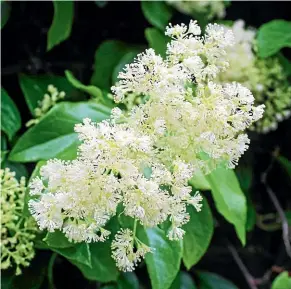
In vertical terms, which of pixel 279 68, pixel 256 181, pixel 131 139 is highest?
pixel 131 139

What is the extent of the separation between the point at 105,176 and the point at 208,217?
33cm

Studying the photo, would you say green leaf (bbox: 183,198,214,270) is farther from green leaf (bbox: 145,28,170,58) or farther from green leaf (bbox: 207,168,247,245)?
green leaf (bbox: 145,28,170,58)

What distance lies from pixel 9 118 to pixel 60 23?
18 centimetres

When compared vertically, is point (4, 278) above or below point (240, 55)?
below

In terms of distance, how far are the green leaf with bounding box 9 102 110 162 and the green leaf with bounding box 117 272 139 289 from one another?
23 cm

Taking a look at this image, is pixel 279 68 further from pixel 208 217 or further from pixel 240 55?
pixel 208 217

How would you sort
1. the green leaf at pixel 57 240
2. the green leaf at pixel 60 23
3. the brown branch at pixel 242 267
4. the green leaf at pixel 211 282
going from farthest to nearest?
1. the brown branch at pixel 242 267
2. the green leaf at pixel 211 282
3. the green leaf at pixel 60 23
4. the green leaf at pixel 57 240

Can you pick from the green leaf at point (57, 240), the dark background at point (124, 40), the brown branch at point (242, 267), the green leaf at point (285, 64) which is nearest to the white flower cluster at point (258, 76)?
the green leaf at point (285, 64)

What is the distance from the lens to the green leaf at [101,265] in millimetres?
885

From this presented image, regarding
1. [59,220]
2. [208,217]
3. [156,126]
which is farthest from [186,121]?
[208,217]

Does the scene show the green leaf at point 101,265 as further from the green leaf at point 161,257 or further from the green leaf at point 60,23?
the green leaf at point 60,23

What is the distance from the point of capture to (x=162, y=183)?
67 centimetres

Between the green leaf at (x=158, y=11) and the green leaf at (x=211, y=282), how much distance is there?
0.44 meters

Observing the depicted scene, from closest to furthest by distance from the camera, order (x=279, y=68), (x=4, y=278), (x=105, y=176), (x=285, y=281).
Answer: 1. (x=105, y=176)
2. (x=4, y=278)
3. (x=285, y=281)
4. (x=279, y=68)
